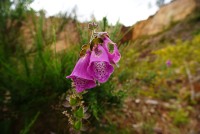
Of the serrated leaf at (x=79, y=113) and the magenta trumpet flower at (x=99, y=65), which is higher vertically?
the magenta trumpet flower at (x=99, y=65)

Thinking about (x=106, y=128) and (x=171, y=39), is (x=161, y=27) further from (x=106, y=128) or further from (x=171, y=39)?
(x=106, y=128)

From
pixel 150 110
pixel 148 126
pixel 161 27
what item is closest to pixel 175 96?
pixel 150 110

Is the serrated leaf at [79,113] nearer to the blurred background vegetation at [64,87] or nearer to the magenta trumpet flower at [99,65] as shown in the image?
the magenta trumpet flower at [99,65]

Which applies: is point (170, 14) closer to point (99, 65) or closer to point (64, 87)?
point (64, 87)

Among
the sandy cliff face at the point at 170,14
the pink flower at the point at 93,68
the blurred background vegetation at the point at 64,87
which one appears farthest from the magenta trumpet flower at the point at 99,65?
the sandy cliff face at the point at 170,14

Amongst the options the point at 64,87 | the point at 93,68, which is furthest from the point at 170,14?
the point at 93,68

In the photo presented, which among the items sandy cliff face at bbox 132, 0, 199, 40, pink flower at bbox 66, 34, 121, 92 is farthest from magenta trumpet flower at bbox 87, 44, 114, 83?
sandy cliff face at bbox 132, 0, 199, 40

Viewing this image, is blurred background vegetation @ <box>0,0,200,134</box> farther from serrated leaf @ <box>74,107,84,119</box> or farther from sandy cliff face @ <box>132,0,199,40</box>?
sandy cliff face @ <box>132,0,199,40</box>
